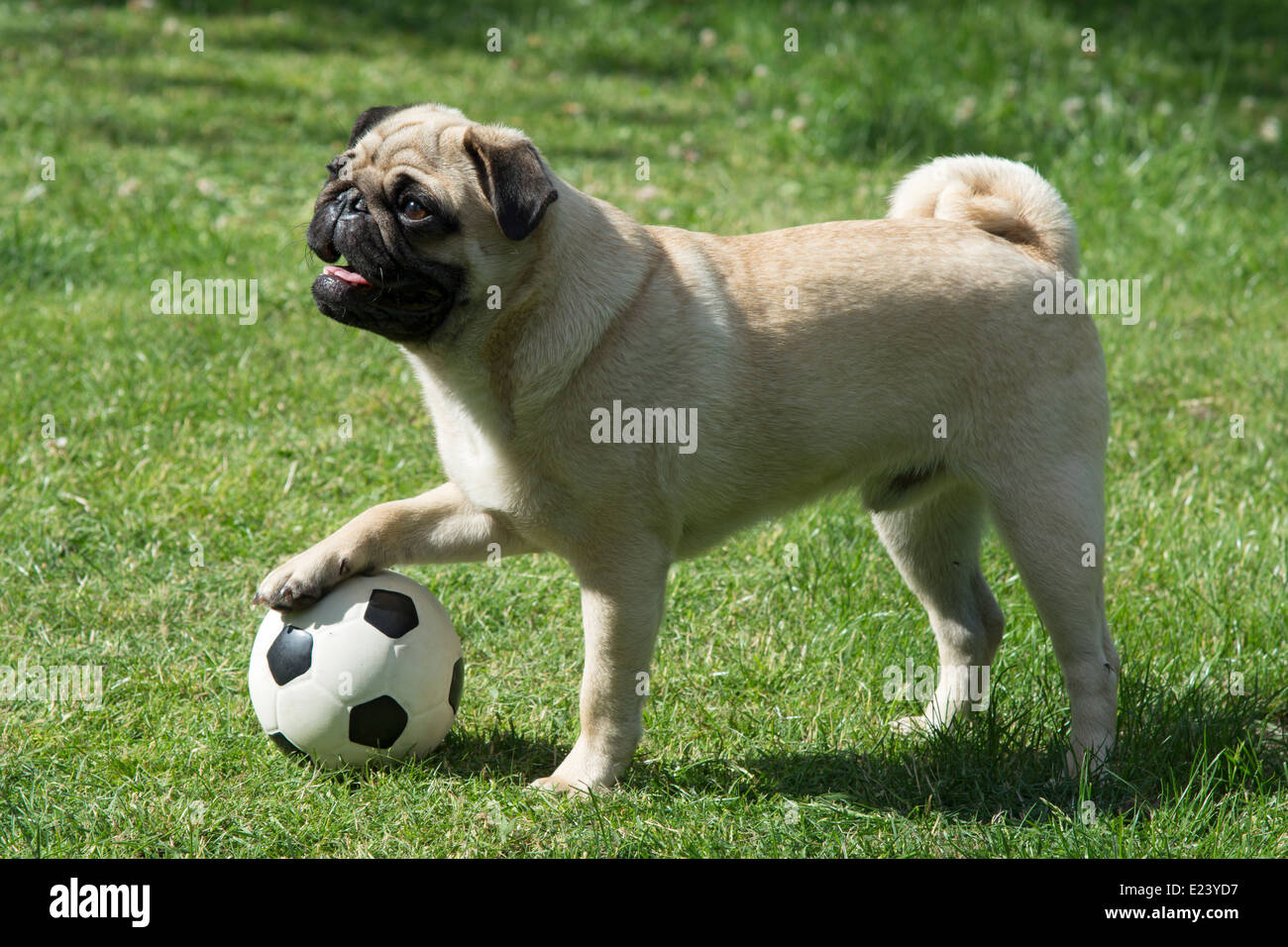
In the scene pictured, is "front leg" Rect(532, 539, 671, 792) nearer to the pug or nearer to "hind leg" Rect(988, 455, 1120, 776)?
the pug

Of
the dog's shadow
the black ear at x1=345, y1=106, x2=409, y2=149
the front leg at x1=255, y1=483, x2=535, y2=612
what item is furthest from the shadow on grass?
the black ear at x1=345, y1=106, x2=409, y2=149

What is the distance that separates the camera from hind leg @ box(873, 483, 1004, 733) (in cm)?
415

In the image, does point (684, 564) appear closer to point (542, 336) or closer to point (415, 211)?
point (542, 336)

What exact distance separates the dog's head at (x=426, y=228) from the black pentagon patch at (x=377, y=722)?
0.92 m

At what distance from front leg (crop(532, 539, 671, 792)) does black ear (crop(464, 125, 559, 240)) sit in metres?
0.86

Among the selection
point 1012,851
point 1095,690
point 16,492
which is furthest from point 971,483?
point 16,492

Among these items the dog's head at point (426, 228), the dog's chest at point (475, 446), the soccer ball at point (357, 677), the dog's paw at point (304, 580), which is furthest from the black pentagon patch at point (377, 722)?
the dog's head at point (426, 228)

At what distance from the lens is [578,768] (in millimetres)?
3660

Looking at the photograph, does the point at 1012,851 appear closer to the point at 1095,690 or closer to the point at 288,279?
the point at 1095,690

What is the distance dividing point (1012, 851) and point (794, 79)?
24.4ft

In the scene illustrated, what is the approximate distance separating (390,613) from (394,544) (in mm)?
289

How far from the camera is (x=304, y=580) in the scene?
368 cm

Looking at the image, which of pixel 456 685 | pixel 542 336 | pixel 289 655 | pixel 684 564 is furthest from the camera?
pixel 684 564

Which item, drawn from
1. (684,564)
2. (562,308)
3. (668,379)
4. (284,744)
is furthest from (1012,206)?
(284,744)
